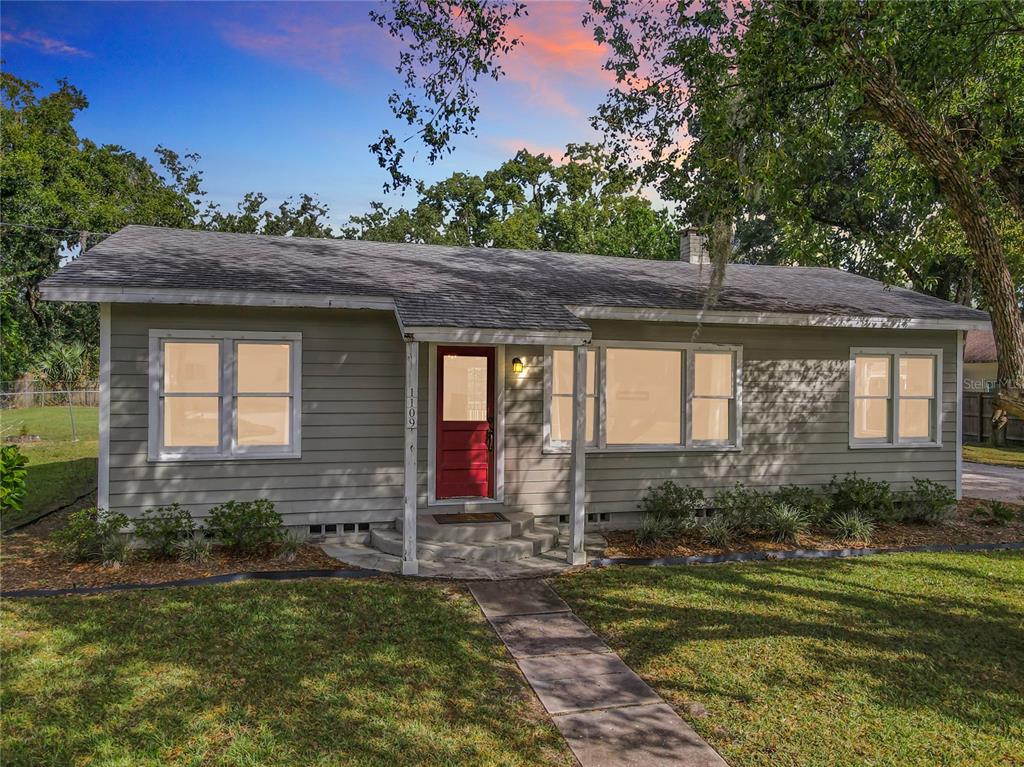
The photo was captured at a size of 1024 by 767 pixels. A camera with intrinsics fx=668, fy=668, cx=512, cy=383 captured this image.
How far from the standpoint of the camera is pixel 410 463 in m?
6.80

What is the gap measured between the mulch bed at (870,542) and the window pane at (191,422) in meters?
4.86

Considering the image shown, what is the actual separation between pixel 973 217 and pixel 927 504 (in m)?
5.64

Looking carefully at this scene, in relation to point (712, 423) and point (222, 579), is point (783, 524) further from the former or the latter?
point (222, 579)

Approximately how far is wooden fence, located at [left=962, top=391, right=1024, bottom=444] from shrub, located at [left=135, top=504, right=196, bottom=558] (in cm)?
2197

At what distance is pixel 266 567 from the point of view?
6844 millimetres

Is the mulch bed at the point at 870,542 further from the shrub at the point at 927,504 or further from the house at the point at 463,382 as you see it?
the house at the point at 463,382

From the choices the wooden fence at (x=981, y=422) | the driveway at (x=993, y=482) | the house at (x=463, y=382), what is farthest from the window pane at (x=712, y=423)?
the wooden fence at (x=981, y=422)

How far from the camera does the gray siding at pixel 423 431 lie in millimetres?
7242

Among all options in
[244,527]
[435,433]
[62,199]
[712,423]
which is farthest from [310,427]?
[62,199]

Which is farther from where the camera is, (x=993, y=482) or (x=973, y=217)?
(x=993, y=482)

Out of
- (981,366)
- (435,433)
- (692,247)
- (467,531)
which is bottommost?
(467,531)

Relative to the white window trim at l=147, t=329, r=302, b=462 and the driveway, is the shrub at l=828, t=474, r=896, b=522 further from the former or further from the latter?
the white window trim at l=147, t=329, r=302, b=462

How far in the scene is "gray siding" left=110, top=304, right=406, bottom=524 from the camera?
7.16 metres

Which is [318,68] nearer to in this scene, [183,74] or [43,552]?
[183,74]
